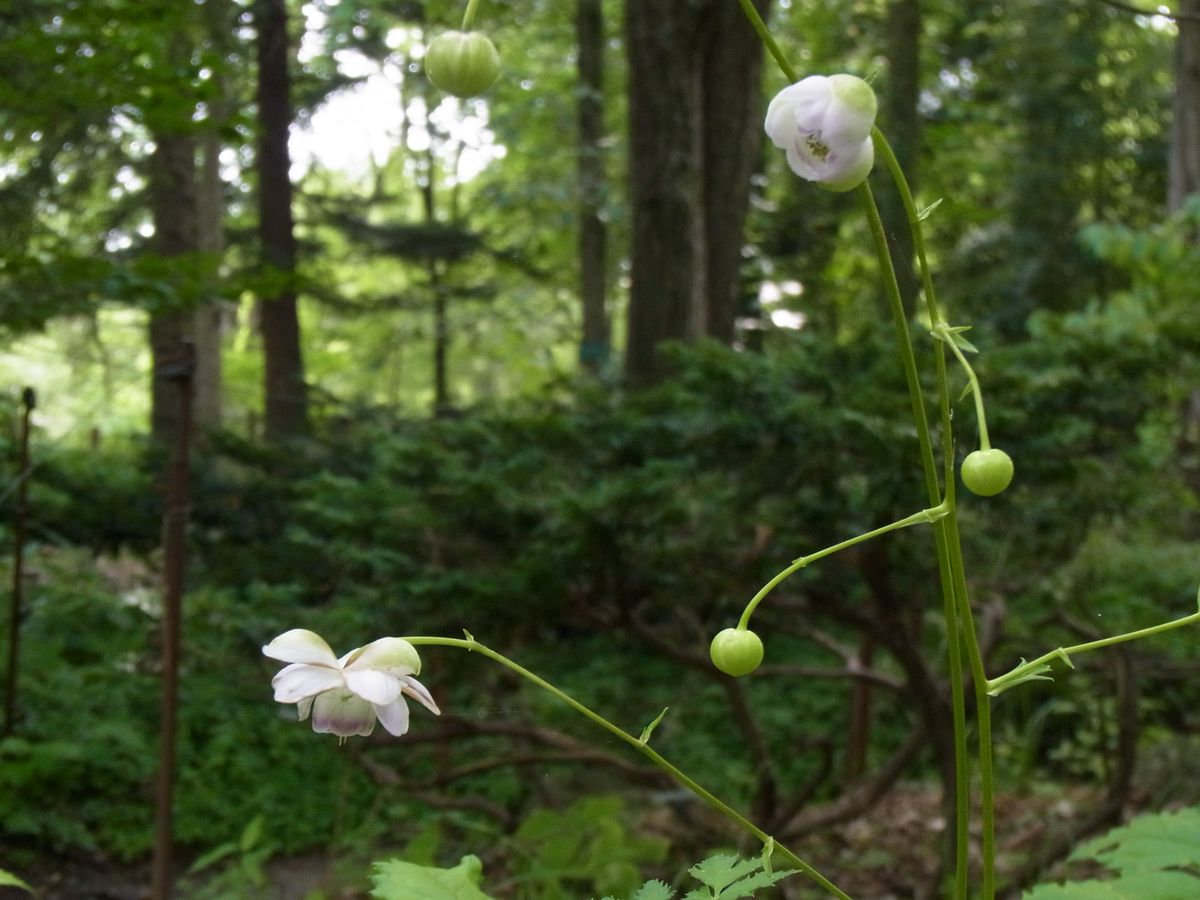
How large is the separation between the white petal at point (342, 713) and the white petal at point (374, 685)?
0.03 meters

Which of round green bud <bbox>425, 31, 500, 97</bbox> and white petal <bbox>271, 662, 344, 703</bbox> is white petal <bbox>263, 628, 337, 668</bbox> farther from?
round green bud <bbox>425, 31, 500, 97</bbox>

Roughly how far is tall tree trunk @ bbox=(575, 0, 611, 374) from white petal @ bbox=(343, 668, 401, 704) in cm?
1038

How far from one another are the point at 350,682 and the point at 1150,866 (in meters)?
0.93


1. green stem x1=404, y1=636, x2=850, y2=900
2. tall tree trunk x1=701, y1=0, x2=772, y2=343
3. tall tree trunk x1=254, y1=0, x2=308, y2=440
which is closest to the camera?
green stem x1=404, y1=636, x2=850, y2=900

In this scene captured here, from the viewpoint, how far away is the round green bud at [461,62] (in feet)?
3.59

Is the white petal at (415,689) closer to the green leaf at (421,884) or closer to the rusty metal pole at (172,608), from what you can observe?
the green leaf at (421,884)

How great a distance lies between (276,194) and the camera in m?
10.4

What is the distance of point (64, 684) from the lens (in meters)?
4.29

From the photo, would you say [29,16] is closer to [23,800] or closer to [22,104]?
[22,104]

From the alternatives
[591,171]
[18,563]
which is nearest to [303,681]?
[18,563]

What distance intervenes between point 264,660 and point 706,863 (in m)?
3.35

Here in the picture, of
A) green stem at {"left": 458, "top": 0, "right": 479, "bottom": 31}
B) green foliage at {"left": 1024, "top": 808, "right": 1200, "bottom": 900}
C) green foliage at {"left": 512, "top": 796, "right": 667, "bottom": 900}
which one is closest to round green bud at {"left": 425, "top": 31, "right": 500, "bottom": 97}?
green stem at {"left": 458, "top": 0, "right": 479, "bottom": 31}

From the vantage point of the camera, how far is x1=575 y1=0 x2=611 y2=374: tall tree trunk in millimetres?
11523

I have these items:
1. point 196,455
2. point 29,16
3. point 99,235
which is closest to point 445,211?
point 99,235
